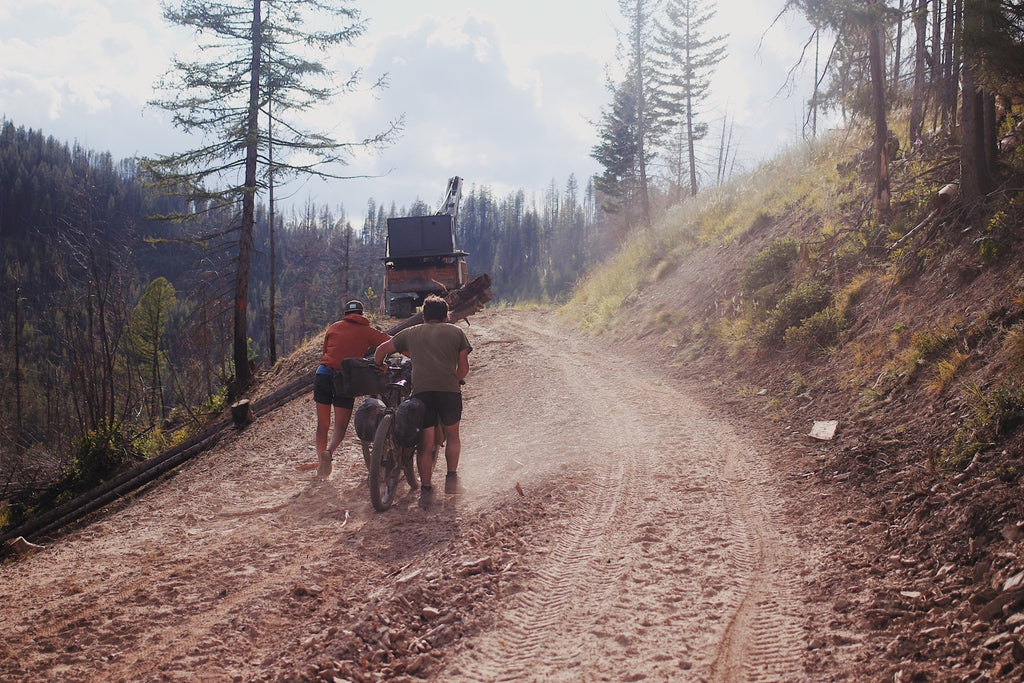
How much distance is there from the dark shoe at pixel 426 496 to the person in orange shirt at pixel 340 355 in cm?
157

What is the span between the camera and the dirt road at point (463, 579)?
134 inches

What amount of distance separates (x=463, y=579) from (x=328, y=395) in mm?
3782

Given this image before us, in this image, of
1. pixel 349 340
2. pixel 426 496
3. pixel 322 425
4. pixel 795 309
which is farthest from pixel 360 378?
pixel 795 309

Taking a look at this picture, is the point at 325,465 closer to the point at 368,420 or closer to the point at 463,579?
the point at 368,420

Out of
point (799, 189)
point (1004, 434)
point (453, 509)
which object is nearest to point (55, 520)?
point (453, 509)

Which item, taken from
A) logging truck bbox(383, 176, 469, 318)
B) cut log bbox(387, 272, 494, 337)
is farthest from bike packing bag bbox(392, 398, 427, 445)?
logging truck bbox(383, 176, 469, 318)

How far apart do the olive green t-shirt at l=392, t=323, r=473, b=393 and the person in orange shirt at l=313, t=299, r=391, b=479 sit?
3.96 ft

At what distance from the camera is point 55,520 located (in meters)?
10.9

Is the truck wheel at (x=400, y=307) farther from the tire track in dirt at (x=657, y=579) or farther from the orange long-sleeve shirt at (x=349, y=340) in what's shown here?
the tire track in dirt at (x=657, y=579)

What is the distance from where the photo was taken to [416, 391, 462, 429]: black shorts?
602cm

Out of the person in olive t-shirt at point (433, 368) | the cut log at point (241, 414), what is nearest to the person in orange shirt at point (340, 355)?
the person in olive t-shirt at point (433, 368)

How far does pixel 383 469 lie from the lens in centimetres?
602

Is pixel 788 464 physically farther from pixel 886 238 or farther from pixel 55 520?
pixel 55 520

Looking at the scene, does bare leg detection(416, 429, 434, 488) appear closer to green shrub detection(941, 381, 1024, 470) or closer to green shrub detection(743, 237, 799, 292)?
green shrub detection(941, 381, 1024, 470)
